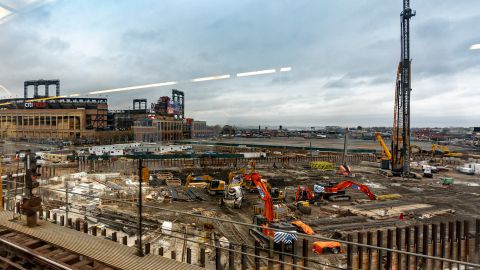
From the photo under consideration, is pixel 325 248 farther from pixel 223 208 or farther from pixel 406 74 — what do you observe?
pixel 406 74

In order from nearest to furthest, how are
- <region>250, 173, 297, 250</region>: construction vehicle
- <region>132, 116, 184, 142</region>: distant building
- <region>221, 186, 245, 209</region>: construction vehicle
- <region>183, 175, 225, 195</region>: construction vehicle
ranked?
<region>250, 173, 297, 250</region>: construction vehicle → <region>221, 186, 245, 209</region>: construction vehicle → <region>183, 175, 225, 195</region>: construction vehicle → <region>132, 116, 184, 142</region>: distant building

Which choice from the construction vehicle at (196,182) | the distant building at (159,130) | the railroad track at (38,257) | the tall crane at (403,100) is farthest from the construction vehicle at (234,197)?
the distant building at (159,130)

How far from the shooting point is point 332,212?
39.0ft

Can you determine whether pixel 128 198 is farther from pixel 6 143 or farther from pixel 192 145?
pixel 192 145

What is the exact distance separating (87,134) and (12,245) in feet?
148

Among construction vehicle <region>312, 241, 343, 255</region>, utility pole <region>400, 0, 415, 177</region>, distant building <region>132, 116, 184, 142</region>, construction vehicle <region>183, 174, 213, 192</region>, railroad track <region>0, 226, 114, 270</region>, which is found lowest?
construction vehicle <region>183, 174, 213, 192</region>

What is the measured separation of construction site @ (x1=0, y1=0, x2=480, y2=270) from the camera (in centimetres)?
375

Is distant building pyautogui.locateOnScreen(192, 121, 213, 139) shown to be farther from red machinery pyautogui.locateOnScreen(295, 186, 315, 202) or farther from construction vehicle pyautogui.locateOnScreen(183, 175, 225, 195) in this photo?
red machinery pyautogui.locateOnScreen(295, 186, 315, 202)

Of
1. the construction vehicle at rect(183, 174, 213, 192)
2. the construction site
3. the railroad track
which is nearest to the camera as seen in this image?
the railroad track

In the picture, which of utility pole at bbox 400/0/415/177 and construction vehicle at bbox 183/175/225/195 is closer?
construction vehicle at bbox 183/175/225/195

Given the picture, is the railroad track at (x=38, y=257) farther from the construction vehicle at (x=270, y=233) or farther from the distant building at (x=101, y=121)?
the distant building at (x=101, y=121)

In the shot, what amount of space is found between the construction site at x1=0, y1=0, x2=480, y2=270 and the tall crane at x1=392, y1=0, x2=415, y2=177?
3.6 inches

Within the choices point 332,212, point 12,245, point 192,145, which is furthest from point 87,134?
point 12,245

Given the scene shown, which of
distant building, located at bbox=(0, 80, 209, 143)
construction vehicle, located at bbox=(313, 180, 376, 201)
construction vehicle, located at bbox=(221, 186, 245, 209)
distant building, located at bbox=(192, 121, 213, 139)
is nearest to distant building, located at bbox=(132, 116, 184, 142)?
distant building, located at bbox=(0, 80, 209, 143)
